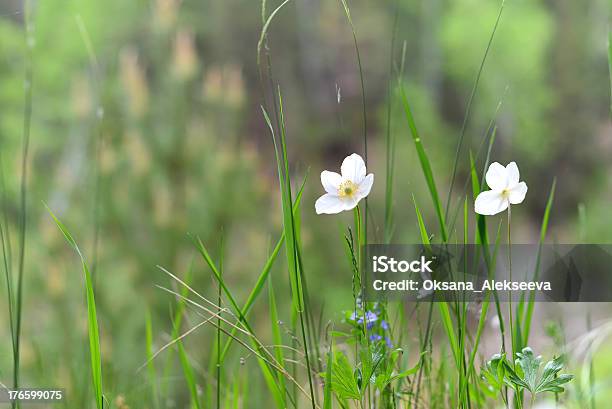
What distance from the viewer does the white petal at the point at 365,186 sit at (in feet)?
1.15

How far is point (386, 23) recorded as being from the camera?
845 cm

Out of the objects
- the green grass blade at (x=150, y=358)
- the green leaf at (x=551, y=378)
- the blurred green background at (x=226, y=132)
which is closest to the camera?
the green leaf at (x=551, y=378)

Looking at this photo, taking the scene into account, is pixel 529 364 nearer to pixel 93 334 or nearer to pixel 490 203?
pixel 490 203

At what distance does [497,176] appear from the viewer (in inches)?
14.4

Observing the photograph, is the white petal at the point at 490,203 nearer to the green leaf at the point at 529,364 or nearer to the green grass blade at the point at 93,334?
the green leaf at the point at 529,364

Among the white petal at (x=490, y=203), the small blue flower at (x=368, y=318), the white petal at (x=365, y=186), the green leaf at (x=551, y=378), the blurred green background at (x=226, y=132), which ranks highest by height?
the blurred green background at (x=226, y=132)

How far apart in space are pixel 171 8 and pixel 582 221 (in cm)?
279

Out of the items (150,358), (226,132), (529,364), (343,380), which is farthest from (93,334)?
(226,132)

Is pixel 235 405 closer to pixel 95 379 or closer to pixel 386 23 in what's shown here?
pixel 95 379

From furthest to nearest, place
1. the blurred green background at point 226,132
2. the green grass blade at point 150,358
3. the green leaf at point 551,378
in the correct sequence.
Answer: the blurred green background at point 226,132 → the green grass blade at point 150,358 → the green leaf at point 551,378

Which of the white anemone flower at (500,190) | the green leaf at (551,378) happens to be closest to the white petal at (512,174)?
the white anemone flower at (500,190)

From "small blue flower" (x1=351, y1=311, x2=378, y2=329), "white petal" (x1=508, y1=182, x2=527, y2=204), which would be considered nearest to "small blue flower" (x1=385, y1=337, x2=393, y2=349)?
"small blue flower" (x1=351, y1=311, x2=378, y2=329)

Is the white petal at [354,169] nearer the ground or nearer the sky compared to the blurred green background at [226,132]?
nearer the ground

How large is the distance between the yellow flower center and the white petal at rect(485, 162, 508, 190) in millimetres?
79
